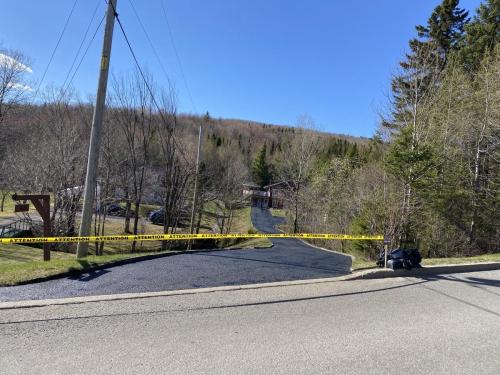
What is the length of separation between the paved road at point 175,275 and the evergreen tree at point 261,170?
82778mm

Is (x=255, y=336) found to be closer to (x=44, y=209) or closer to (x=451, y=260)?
(x=44, y=209)

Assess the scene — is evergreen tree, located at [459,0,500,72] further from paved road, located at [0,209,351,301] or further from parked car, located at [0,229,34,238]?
parked car, located at [0,229,34,238]

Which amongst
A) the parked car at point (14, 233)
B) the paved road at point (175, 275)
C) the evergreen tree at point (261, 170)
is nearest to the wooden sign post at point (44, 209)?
the paved road at point (175, 275)

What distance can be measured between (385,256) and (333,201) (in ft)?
65.1

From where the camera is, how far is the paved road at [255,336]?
4.03 m

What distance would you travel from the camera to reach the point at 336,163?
3619 centimetres

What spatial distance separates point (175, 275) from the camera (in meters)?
8.41

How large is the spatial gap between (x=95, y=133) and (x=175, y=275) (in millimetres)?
4169

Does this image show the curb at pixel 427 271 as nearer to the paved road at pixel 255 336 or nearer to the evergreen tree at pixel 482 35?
the paved road at pixel 255 336

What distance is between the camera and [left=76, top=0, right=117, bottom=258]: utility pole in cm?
945

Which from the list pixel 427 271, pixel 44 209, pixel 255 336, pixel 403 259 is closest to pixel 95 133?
pixel 44 209

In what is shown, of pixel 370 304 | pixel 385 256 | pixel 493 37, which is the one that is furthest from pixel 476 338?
pixel 493 37

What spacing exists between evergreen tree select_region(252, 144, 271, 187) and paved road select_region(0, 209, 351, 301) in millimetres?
82778

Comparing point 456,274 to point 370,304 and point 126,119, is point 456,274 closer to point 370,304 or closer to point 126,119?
point 370,304
